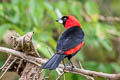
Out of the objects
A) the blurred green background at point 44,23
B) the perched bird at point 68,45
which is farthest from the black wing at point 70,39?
the blurred green background at point 44,23

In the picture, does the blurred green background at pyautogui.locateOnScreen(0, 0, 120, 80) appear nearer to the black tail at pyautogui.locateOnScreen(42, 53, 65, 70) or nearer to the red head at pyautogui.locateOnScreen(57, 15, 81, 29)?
the red head at pyautogui.locateOnScreen(57, 15, 81, 29)

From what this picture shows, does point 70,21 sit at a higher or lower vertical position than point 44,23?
higher

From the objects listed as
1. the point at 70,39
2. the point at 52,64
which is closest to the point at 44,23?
the point at 70,39

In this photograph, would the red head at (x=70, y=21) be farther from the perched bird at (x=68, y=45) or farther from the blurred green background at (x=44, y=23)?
the blurred green background at (x=44, y=23)

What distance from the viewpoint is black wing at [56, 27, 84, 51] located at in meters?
2.96

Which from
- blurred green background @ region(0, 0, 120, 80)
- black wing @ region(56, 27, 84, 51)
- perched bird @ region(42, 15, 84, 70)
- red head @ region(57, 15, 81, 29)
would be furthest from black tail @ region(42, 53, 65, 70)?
red head @ region(57, 15, 81, 29)

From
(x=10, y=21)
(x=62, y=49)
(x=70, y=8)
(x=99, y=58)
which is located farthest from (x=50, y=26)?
(x=99, y=58)

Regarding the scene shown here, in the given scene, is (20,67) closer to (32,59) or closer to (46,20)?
(32,59)

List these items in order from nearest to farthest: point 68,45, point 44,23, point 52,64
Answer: point 52,64, point 68,45, point 44,23

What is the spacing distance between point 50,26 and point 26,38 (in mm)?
2176

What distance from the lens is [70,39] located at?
3.11 metres

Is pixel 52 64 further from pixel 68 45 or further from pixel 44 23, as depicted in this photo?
pixel 44 23

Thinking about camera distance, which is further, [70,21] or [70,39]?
[70,21]

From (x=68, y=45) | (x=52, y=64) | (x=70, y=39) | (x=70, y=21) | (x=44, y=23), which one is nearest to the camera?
(x=52, y=64)
